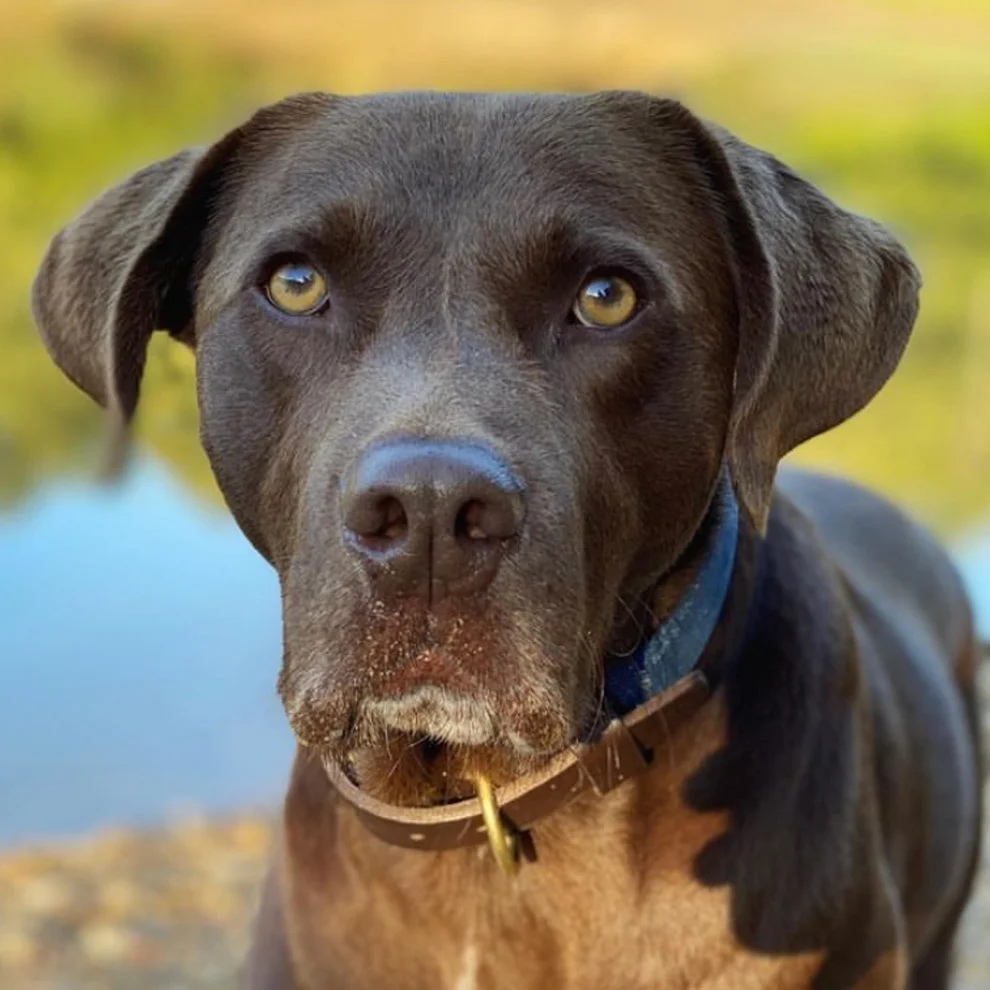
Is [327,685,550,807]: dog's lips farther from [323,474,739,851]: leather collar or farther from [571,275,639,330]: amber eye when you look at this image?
[571,275,639,330]: amber eye

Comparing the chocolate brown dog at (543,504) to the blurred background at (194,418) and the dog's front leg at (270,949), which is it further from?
the blurred background at (194,418)

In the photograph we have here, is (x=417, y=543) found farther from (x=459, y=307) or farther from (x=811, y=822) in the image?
(x=811, y=822)

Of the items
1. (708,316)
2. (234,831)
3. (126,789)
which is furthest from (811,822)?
(126,789)

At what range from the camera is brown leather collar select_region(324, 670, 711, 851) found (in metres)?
2.44

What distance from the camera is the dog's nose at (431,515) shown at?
1914mm

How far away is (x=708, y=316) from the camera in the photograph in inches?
95.0

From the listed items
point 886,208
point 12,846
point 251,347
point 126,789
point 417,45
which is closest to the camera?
point 251,347

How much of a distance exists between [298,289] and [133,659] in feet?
14.5

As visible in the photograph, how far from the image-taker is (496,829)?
247cm

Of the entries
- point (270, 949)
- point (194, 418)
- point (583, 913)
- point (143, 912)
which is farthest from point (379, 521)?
point (194, 418)

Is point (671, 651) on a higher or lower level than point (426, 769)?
higher

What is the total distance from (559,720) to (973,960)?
10.5 ft

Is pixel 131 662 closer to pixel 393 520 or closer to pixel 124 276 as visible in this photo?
pixel 124 276

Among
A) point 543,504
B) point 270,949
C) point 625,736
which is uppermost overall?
point 543,504
